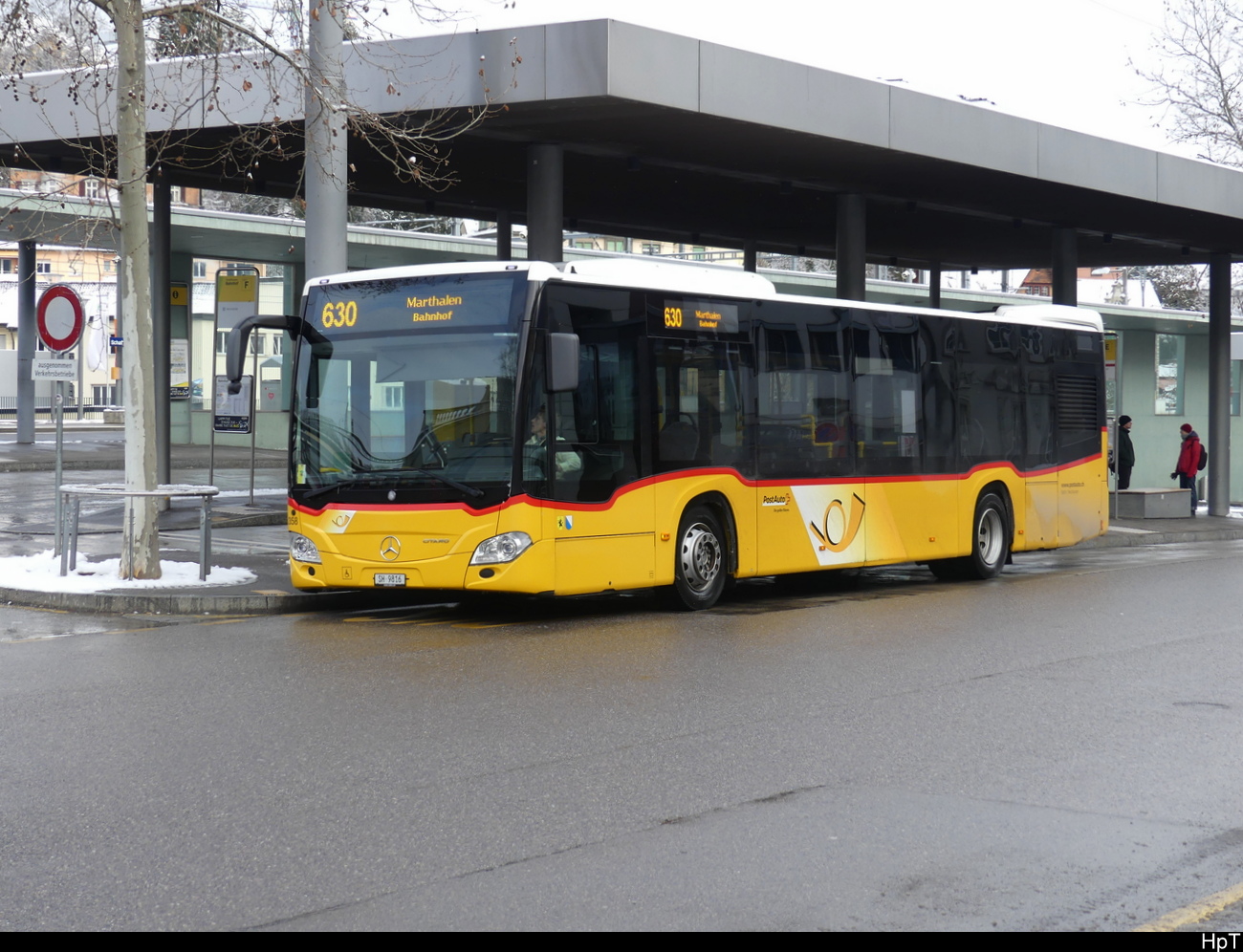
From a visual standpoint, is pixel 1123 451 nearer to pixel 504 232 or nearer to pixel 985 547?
pixel 504 232

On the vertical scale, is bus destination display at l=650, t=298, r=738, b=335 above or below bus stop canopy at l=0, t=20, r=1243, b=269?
below

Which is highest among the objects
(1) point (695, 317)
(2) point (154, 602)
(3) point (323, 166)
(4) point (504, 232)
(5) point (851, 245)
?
(4) point (504, 232)

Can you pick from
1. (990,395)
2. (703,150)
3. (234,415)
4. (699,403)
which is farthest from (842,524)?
(234,415)

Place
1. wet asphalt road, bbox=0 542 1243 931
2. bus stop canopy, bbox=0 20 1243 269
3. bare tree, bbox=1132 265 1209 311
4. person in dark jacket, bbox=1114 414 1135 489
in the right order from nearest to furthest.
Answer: wet asphalt road, bbox=0 542 1243 931 → bus stop canopy, bbox=0 20 1243 269 → person in dark jacket, bbox=1114 414 1135 489 → bare tree, bbox=1132 265 1209 311

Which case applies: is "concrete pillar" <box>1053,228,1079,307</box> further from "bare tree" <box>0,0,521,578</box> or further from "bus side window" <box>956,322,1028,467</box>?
"bare tree" <box>0,0,521,578</box>

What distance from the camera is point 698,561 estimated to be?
1385 centimetres

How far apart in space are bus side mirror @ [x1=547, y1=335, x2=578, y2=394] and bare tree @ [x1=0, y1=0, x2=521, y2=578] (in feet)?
9.58

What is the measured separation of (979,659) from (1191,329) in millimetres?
41093

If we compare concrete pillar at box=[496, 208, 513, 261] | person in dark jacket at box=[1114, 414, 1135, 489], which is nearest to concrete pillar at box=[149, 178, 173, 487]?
concrete pillar at box=[496, 208, 513, 261]

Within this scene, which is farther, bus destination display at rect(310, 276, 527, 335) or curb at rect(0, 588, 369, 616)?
curb at rect(0, 588, 369, 616)

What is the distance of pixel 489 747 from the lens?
743cm

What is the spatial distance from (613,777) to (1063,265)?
23156 mm

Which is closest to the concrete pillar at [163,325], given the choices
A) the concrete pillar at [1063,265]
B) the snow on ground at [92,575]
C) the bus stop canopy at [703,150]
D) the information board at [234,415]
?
the bus stop canopy at [703,150]

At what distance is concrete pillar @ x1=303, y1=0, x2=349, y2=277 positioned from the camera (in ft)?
50.9
